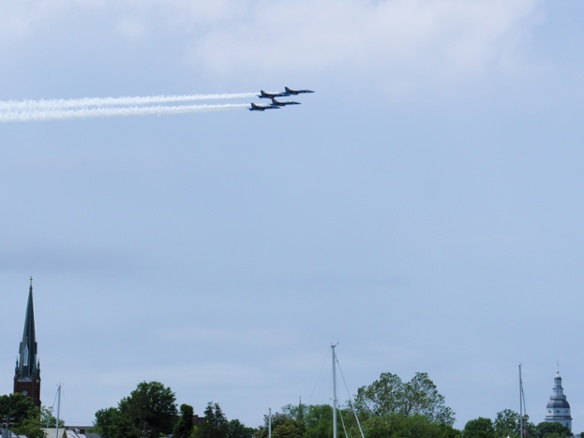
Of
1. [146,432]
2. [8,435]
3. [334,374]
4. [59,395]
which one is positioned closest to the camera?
[334,374]

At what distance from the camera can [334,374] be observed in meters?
136

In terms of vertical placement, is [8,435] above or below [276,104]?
below

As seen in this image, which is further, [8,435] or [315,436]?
[315,436]

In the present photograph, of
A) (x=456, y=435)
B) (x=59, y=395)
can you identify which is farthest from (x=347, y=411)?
(x=59, y=395)

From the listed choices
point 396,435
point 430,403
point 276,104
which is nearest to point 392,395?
point 430,403

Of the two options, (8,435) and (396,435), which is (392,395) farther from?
(8,435)

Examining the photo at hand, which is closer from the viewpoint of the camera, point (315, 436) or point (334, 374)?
point (334, 374)

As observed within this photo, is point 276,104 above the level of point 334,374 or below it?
above

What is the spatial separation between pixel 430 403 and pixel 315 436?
18.0 metres

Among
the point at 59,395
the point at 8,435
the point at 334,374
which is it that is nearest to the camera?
the point at 334,374

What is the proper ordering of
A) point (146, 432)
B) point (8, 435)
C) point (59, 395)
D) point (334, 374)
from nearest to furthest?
point (334, 374), point (146, 432), point (8, 435), point (59, 395)

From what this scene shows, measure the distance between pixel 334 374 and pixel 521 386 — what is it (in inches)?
1810

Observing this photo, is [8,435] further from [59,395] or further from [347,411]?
[347,411]

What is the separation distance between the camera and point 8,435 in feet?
543
